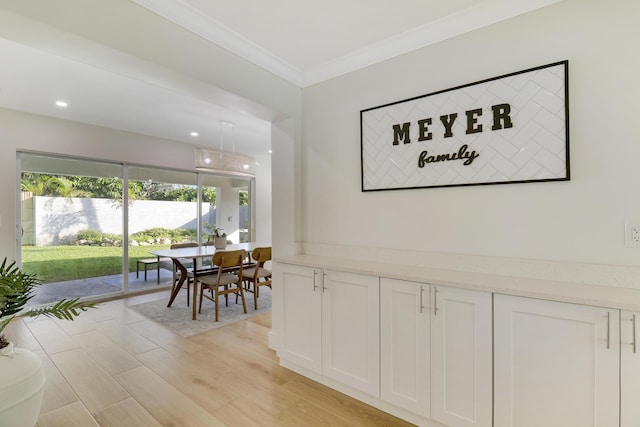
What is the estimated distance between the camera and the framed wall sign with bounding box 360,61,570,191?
1753 millimetres

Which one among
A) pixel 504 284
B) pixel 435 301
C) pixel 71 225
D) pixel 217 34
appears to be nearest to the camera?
pixel 504 284

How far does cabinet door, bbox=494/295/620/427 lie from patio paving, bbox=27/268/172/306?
5.31 meters

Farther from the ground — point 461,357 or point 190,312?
point 461,357

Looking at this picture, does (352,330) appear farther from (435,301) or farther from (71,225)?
(71,225)

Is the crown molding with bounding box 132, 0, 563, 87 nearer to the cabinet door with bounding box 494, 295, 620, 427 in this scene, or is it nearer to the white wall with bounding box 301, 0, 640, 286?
the white wall with bounding box 301, 0, 640, 286

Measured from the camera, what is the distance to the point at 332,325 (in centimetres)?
225

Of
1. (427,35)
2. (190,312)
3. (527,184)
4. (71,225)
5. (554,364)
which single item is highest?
(427,35)

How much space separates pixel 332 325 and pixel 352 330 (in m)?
0.17

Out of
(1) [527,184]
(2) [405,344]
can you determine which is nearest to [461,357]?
(2) [405,344]

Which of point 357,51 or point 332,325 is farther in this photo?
point 357,51

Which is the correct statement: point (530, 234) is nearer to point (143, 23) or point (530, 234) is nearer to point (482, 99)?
point (482, 99)

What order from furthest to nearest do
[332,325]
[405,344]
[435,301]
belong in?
1. [332,325]
2. [405,344]
3. [435,301]

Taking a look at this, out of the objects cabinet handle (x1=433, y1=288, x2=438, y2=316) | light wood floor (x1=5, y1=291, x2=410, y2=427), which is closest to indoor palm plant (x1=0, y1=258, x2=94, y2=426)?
light wood floor (x1=5, y1=291, x2=410, y2=427)

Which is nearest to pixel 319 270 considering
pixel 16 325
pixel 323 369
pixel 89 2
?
pixel 323 369
